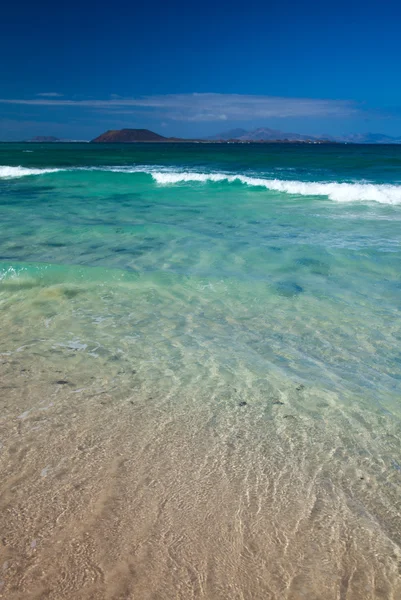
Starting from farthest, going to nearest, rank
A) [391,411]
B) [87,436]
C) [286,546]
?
[391,411] → [87,436] → [286,546]

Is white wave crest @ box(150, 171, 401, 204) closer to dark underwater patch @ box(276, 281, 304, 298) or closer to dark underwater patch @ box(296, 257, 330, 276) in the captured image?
dark underwater patch @ box(296, 257, 330, 276)

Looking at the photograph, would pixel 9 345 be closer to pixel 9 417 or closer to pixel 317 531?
pixel 9 417

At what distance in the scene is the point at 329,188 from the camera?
63.8 ft

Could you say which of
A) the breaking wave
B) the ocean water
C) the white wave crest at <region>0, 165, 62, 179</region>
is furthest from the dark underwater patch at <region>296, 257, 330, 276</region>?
the white wave crest at <region>0, 165, 62, 179</region>

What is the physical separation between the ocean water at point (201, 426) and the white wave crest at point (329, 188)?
9690 millimetres

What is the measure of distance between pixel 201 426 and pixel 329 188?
57.1ft

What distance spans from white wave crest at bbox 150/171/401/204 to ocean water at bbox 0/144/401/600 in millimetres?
9690

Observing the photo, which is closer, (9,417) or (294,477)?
(294,477)

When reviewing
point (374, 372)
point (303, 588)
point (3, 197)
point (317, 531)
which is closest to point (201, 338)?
point (374, 372)

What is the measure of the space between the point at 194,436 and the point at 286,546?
1.11 m

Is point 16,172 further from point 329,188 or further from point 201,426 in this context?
point 201,426

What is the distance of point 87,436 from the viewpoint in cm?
342

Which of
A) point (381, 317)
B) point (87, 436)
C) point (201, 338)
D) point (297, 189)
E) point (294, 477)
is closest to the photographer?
point (294, 477)

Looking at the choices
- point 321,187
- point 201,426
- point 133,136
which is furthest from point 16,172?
point 133,136
